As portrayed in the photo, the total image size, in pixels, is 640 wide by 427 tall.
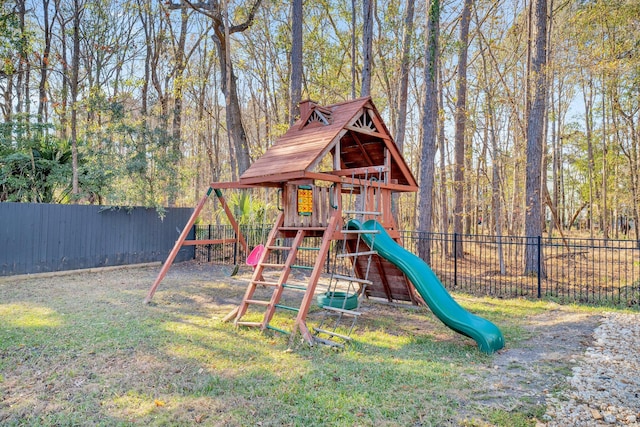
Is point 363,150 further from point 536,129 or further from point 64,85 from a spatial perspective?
point 64,85

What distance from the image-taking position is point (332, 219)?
5.39 meters

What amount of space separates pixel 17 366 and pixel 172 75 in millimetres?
15291

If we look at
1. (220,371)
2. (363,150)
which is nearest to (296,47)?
(363,150)

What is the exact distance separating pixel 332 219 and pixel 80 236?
799cm

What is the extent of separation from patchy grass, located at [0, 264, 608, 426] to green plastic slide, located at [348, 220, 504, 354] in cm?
24

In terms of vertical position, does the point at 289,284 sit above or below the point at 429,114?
below

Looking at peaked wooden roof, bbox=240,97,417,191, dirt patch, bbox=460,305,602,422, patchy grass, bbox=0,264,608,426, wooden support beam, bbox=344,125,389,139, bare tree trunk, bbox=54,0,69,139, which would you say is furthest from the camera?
bare tree trunk, bbox=54,0,69,139

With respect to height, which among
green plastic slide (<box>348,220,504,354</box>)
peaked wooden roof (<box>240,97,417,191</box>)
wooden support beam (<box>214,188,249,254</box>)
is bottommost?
green plastic slide (<box>348,220,504,354</box>)

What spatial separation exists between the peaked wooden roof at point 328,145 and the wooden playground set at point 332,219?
2cm

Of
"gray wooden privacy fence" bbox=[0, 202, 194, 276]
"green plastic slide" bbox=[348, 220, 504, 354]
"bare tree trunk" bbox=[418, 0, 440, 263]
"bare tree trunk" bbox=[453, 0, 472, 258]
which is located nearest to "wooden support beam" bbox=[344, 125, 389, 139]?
"green plastic slide" bbox=[348, 220, 504, 354]

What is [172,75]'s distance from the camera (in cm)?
1659

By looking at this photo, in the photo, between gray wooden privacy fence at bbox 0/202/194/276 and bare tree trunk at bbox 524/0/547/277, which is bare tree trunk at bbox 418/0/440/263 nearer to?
bare tree trunk at bbox 524/0/547/277

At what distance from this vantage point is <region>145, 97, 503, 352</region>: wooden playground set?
16.4ft

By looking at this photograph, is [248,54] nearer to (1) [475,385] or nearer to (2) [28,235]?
(2) [28,235]
